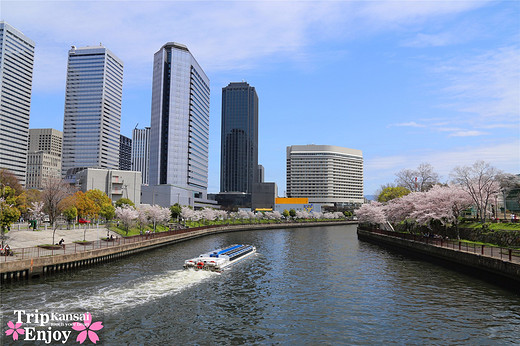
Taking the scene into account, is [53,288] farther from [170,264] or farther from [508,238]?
[508,238]

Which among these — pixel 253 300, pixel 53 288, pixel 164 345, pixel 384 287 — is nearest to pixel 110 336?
pixel 164 345

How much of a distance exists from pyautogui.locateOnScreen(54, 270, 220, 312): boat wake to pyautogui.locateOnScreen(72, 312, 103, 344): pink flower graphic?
2791 mm

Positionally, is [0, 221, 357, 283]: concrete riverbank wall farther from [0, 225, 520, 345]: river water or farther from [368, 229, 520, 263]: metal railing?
[368, 229, 520, 263]: metal railing

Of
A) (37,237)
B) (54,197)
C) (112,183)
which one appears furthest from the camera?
(112,183)

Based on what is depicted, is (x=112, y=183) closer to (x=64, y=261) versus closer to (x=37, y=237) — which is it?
(x=37, y=237)

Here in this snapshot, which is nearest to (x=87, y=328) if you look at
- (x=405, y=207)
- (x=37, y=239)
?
(x=37, y=239)

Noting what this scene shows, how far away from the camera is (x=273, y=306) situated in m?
32.0

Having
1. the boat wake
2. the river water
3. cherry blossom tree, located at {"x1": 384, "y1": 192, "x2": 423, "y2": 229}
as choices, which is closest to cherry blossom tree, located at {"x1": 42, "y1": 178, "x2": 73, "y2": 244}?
the river water

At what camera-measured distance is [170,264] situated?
5438 centimetres

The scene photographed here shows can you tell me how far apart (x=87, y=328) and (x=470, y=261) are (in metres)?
48.2

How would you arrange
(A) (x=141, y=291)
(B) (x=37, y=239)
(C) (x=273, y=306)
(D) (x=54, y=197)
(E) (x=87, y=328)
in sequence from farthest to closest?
(D) (x=54, y=197), (B) (x=37, y=239), (A) (x=141, y=291), (C) (x=273, y=306), (E) (x=87, y=328)

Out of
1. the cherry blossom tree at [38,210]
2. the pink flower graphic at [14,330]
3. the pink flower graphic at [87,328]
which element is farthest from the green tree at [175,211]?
the pink flower graphic at [14,330]

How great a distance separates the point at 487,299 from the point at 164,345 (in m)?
31.4

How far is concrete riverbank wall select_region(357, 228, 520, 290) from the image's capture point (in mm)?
38969
